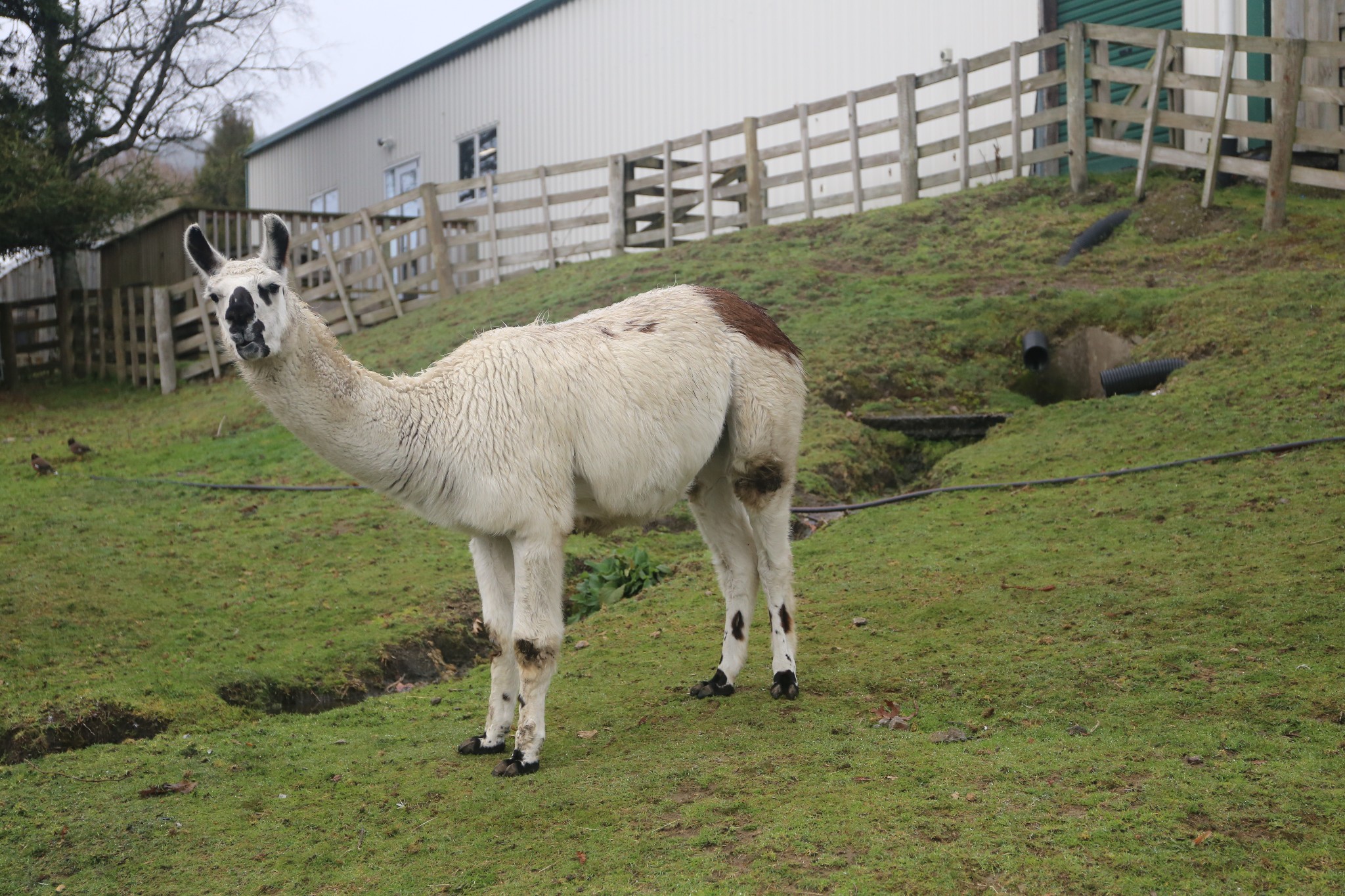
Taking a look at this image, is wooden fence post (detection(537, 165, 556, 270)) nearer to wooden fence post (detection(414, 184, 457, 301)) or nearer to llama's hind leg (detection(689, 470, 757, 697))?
wooden fence post (detection(414, 184, 457, 301))

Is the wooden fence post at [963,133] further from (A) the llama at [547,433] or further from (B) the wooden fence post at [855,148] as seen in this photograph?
(A) the llama at [547,433]

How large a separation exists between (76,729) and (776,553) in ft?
12.0

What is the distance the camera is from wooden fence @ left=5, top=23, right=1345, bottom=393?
13.5 meters

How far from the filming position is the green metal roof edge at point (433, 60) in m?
26.1

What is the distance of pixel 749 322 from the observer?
6199mm

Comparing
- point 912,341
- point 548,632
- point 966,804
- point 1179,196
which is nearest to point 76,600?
point 548,632

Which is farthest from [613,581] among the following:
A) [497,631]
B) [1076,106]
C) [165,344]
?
[165,344]

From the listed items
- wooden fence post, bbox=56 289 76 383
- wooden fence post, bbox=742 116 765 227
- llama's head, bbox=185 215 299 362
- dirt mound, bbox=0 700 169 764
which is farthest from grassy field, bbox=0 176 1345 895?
wooden fence post, bbox=56 289 76 383

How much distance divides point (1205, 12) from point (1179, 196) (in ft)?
12.9

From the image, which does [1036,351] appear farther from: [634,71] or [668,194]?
[634,71]

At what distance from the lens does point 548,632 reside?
503 centimetres

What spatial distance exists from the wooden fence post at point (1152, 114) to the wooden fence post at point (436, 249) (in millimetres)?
10873

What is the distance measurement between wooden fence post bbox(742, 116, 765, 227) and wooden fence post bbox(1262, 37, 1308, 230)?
719 cm

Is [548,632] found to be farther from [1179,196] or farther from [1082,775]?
[1179,196]
